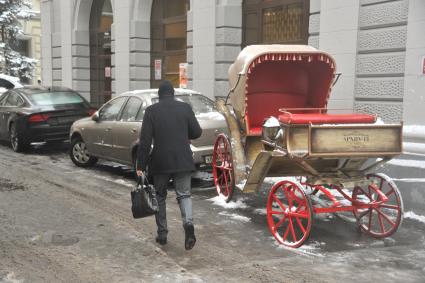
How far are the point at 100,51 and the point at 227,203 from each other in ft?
49.8

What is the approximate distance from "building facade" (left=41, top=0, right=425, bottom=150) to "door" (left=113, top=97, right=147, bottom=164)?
3746 millimetres

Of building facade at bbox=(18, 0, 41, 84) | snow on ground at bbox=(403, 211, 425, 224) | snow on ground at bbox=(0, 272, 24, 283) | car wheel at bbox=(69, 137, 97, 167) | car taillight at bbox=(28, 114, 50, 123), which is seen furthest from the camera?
building facade at bbox=(18, 0, 41, 84)

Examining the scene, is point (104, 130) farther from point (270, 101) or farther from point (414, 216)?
point (414, 216)

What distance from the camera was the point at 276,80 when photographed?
833 centimetres

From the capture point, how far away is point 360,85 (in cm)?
1007

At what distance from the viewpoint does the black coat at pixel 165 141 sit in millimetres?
5766

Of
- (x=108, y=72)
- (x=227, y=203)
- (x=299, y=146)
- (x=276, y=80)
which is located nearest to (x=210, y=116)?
(x=276, y=80)

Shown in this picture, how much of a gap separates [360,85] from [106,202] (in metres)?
5.13

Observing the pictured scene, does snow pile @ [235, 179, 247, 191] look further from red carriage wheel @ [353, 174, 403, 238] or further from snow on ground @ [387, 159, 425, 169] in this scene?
snow on ground @ [387, 159, 425, 169]

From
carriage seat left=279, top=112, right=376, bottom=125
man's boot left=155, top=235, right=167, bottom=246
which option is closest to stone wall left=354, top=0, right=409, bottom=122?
carriage seat left=279, top=112, right=376, bottom=125

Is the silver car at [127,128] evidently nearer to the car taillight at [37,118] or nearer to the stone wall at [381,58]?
the car taillight at [37,118]

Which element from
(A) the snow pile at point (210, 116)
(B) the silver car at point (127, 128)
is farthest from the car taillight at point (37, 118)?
(A) the snow pile at point (210, 116)

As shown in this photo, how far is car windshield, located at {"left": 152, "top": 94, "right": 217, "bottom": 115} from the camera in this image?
31.3 feet

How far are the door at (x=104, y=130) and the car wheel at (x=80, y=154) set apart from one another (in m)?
0.40
